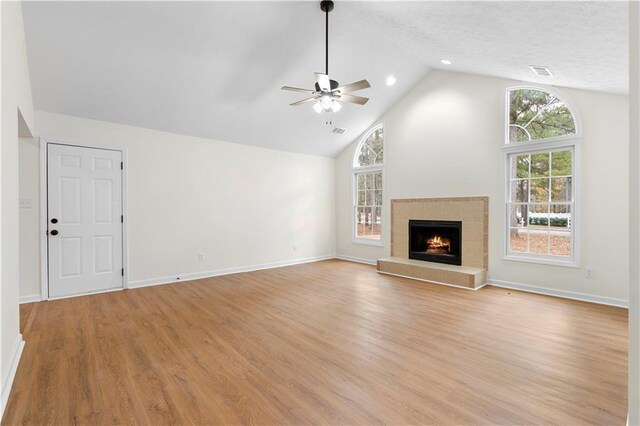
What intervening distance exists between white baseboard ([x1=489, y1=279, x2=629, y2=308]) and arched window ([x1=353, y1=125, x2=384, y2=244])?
267 centimetres

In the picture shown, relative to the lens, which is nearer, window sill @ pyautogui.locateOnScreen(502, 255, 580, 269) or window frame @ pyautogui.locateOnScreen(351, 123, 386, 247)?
window sill @ pyautogui.locateOnScreen(502, 255, 580, 269)

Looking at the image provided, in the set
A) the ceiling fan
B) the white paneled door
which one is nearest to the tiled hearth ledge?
the ceiling fan

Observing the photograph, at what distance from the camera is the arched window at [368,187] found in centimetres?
712

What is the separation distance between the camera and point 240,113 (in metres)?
5.46

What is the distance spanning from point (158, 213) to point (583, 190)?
21.5ft

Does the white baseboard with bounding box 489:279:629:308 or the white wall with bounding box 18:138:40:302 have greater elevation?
the white wall with bounding box 18:138:40:302

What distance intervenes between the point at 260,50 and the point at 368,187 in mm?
4044

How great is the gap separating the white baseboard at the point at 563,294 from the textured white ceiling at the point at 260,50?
8.87 ft

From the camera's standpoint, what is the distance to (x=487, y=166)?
17.2 ft

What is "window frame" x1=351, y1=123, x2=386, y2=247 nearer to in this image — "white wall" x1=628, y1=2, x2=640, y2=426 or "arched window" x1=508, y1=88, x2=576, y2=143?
"arched window" x1=508, y1=88, x2=576, y2=143

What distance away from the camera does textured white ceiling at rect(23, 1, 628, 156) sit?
2.88 m

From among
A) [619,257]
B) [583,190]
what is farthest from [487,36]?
[619,257]

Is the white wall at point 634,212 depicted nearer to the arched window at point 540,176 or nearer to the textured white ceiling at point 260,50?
the textured white ceiling at point 260,50

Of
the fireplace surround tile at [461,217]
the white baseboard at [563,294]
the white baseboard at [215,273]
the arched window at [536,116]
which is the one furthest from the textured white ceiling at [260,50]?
the white baseboard at [563,294]
